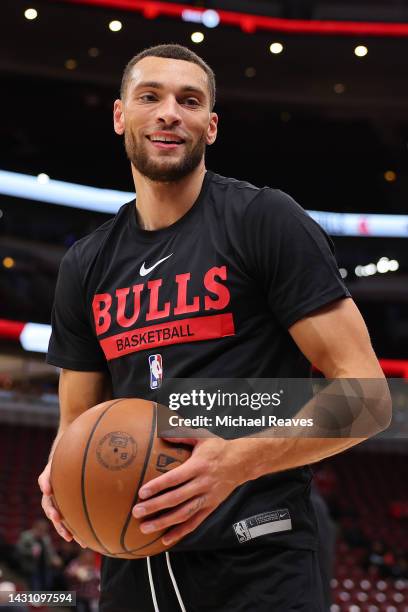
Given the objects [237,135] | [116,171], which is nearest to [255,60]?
[237,135]

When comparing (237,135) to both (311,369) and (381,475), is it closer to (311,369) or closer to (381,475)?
(381,475)

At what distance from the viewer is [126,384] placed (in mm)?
1971

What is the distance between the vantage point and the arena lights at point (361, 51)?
1336 cm

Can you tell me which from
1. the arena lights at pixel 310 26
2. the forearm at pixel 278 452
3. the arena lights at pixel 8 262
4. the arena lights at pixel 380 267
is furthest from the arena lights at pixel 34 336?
the forearm at pixel 278 452

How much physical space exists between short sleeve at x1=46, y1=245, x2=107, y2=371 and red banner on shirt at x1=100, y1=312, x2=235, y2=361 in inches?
9.9

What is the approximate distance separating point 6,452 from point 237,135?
22.2 feet

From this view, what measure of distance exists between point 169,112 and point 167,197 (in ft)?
0.65

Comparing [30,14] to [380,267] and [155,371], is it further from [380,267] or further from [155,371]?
[155,371]

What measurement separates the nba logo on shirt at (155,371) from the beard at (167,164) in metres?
0.42

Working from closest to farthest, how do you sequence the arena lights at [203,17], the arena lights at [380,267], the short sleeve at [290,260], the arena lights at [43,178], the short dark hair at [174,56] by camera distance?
the short sleeve at [290,260], the short dark hair at [174,56], the arena lights at [203,17], the arena lights at [43,178], the arena lights at [380,267]

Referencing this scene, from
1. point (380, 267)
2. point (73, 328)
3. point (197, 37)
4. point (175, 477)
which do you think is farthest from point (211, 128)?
point (380, 267)

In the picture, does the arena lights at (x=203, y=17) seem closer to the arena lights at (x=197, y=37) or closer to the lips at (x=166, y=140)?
the arena lights at (x=197, y=37)

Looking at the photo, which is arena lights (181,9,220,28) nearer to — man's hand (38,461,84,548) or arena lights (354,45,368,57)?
arena lights (354,45,368,57)

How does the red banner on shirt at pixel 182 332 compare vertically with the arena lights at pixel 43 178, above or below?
below
